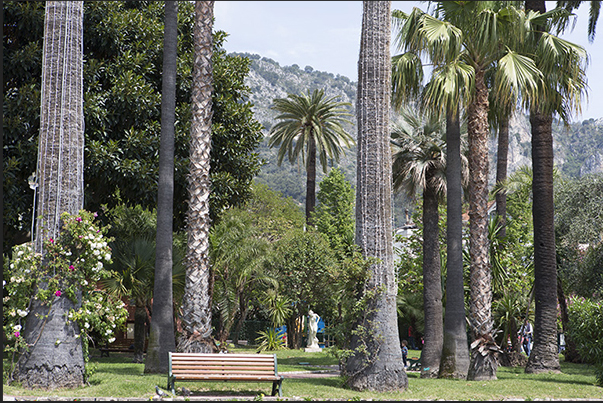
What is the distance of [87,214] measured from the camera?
33.7 ft

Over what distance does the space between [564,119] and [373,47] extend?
7.94m

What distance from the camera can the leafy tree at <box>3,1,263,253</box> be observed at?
15203 mm

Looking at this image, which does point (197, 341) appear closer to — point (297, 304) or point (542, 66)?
point (542, 66)

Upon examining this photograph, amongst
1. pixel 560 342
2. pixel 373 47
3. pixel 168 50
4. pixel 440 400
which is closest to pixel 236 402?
pixel 440 400

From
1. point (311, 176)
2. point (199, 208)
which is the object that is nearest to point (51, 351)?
point (199, 208)

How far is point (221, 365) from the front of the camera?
984 cm

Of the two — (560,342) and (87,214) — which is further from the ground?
(87,214)

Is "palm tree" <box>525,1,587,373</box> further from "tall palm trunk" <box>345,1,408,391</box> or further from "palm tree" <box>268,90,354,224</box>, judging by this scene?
"palm tree" <box>268,90,354,224</box>

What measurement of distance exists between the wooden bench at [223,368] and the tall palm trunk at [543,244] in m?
9.53

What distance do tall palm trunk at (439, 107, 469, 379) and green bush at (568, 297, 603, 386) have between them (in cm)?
259

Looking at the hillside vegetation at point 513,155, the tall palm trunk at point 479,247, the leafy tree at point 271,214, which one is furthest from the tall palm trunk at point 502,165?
the hillside vegetation at point 513,155

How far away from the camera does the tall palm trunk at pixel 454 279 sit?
46.6ft

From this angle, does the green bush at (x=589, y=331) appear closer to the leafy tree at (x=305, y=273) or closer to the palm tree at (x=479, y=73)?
the palm tree at (x=479, y=73)

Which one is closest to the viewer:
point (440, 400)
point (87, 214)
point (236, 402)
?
point (236, 402)
